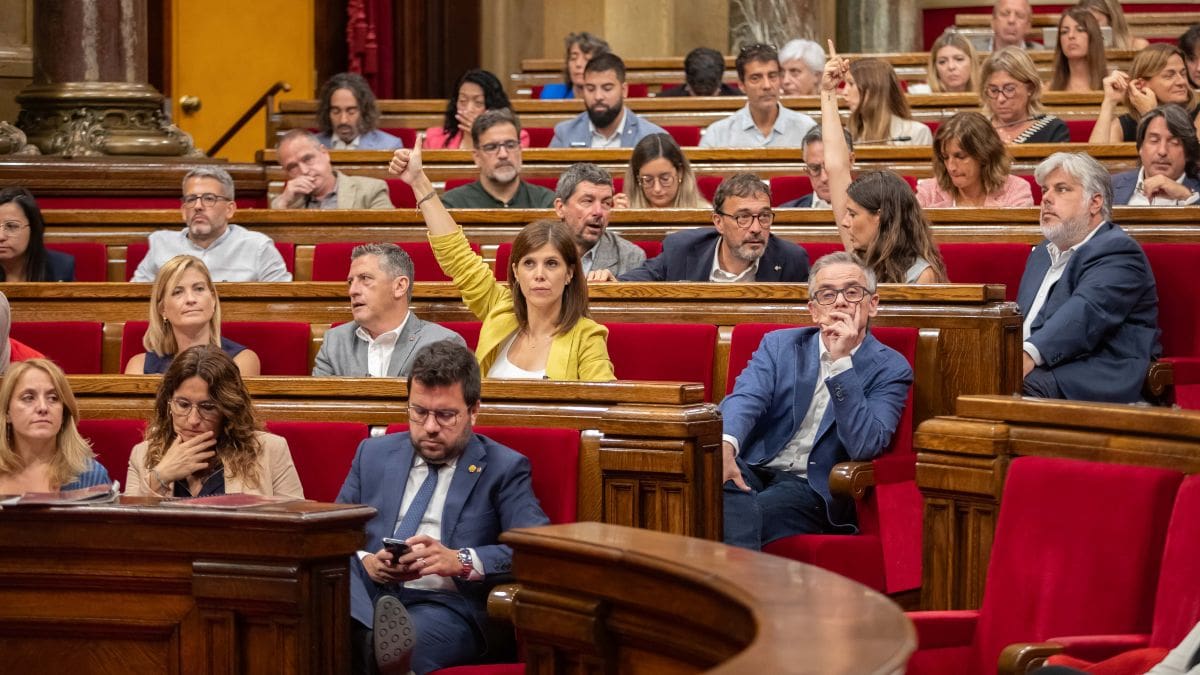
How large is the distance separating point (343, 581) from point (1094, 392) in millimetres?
1989

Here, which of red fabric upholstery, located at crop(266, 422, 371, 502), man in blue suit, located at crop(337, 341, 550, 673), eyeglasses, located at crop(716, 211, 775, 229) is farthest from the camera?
eyeglasses, located at crop(716, 211, 775, 229)

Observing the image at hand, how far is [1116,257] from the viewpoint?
3.97 meters

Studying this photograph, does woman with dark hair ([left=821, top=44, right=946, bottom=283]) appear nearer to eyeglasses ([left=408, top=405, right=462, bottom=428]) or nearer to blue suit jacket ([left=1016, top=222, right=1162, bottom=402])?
blue suit jacket ([left=1016, top=222, right=1162, bottom=402])

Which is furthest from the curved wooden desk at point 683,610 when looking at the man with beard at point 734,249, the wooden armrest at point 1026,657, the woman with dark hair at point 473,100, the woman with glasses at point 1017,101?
the woman with dark hair at point 473,100

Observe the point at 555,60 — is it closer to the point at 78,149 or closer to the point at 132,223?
the point at 78,149

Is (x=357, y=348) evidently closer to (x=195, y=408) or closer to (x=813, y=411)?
(x=195, y=408)

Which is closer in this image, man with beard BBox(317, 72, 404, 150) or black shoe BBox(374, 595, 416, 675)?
black shoe BBox(374, 595, 416, 675)

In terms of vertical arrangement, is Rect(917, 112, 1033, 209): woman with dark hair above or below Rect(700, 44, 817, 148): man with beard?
below

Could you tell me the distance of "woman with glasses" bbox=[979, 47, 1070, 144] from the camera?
5629 millimetres

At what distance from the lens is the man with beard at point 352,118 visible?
6699mm

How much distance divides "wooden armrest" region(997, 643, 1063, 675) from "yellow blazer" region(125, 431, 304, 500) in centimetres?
137

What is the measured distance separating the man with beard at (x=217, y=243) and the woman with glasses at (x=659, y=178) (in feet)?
3.26

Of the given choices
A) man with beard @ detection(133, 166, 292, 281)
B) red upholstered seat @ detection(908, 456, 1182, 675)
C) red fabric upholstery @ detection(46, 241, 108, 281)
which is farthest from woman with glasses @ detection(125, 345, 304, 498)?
red fabric upholstery @ detection(46, 241, 108, 281)

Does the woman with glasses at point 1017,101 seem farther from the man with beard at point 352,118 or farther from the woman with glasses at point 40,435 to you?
the woman with glasses at point 40,435
